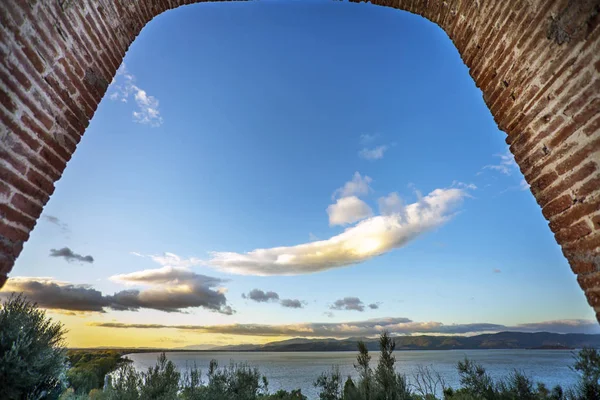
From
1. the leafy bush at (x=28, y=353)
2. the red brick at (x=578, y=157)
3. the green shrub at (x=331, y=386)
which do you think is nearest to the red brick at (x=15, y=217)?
the red brick at (x=578, y=157)

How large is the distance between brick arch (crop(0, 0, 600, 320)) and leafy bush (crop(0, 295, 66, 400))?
486 centimetres

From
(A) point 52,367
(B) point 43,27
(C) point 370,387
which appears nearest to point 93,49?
(B) point 43,27

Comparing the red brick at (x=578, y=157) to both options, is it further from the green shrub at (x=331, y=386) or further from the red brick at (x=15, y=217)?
the green shrub at (x=331, y=386)

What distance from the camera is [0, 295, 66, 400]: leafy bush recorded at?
521 cm

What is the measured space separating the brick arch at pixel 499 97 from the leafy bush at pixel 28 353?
4.86 meters

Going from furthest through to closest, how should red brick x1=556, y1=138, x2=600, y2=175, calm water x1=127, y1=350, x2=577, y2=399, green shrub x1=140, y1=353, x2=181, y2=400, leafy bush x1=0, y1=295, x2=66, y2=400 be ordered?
calm water x1=127, y1=350, x2=577, y2=399, green shrub x1=140, y1=353, x2=181, y2=400, leafy bush x1=0, y1=295, x2=66, y2=400, red brick x1=556, y1=138, x2=600, y2=175

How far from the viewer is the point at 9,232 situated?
5.84 feet

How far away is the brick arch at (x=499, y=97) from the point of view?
1.73 m

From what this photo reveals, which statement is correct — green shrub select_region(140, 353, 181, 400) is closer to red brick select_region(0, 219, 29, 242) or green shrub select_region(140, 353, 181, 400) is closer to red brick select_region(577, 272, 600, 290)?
red brick select_region(0, 219, 29, 242)

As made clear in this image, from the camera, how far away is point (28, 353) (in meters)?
5.64

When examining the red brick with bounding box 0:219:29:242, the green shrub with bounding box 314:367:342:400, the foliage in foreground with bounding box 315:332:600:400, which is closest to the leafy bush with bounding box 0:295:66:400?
the red brick with bounding box 0:219:29:242

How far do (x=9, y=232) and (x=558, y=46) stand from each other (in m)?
3.73

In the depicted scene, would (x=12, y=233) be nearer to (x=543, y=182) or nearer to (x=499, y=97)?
(x=543, y=182)

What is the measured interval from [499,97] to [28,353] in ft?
28.4
